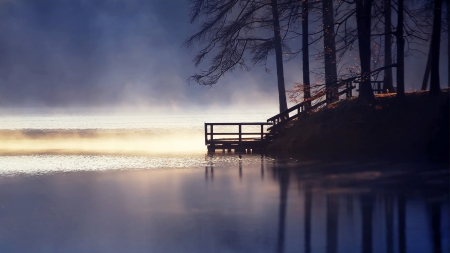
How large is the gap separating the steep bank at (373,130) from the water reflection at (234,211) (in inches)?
135

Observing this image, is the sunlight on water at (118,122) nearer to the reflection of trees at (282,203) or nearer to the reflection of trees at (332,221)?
the reflection of trees at (282,203)

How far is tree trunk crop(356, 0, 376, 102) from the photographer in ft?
76.6

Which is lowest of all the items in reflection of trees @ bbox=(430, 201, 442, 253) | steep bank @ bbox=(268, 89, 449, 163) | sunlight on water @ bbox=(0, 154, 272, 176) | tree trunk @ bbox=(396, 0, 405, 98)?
reflection of trees @ bbox=(430, 201, 442, 253)

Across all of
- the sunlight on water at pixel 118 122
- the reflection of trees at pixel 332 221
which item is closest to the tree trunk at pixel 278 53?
the reflection of trees at pixel 332 221

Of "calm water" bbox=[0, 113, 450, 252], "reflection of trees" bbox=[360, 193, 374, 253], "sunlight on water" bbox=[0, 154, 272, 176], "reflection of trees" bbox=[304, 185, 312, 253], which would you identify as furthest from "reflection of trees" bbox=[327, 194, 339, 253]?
"sunlight on water" bbox=[0, 154, 272, 176]

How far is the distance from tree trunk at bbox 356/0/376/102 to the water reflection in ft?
19.4

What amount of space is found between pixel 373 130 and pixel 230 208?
1253cm

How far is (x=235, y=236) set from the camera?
9.86 metres

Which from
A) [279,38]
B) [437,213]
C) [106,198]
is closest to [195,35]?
[279,38]

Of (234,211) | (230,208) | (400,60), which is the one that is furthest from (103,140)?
(234,211)

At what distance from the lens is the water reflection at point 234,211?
945cm

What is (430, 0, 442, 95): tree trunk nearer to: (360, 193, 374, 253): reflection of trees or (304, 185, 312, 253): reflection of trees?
(304, 185, 312, 253): reflection of trees

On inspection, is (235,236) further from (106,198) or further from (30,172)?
(30,172)

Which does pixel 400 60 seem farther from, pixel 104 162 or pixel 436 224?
pixel 436 224
